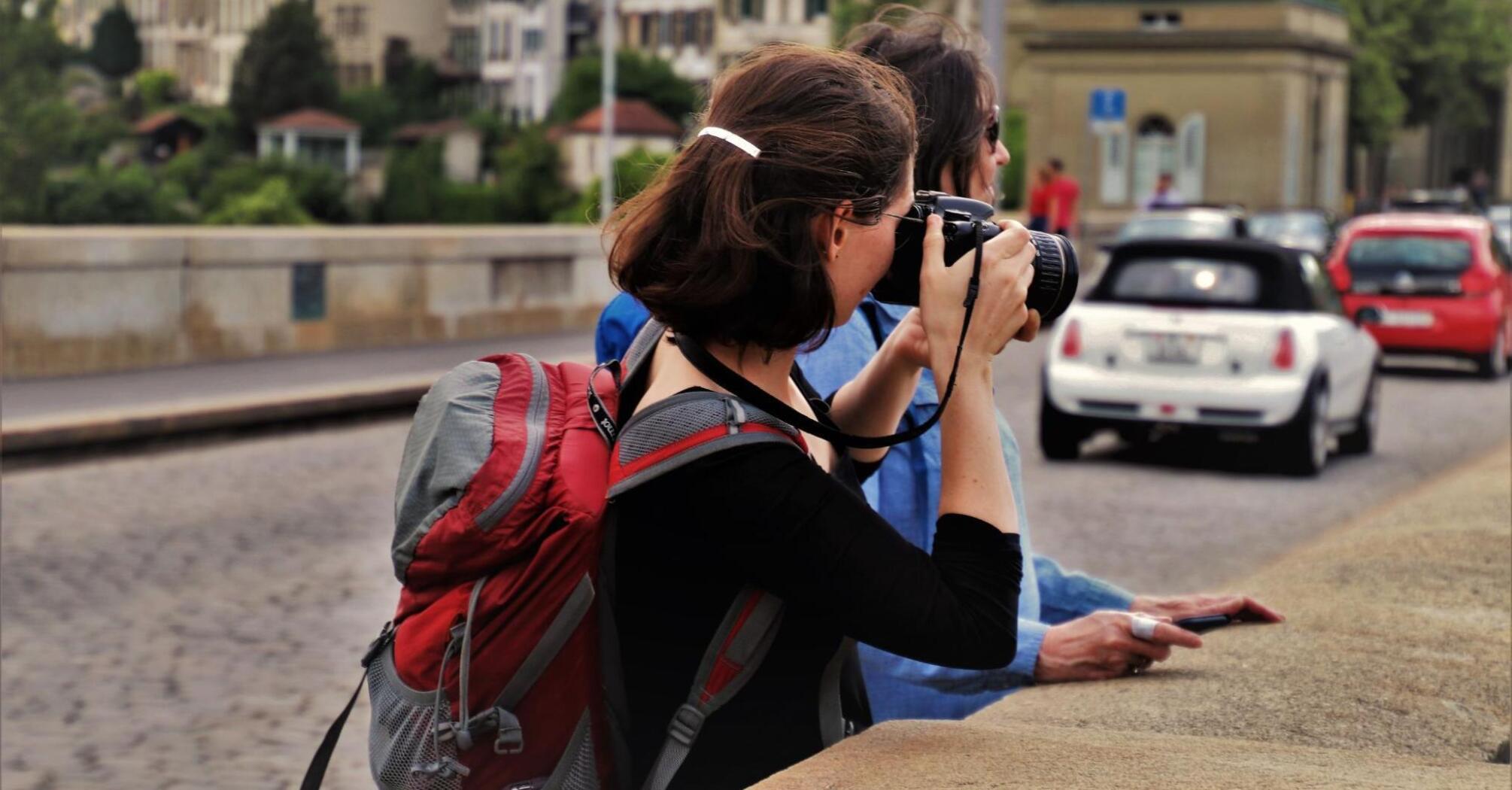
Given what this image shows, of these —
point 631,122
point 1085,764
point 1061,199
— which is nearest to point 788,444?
point 1085,764

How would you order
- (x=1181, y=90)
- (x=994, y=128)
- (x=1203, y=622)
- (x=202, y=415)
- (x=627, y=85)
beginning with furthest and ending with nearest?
(x=627, y=85)
(x=1181, y=90)
(x=202, y=415)
(x=994, y=128)
(x=1203, y=622)

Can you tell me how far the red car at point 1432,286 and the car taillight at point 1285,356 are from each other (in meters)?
7.22

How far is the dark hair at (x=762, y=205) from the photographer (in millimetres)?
2279

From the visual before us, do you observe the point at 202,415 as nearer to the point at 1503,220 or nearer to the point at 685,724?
the point at 685,724

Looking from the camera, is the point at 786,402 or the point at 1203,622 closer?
the point at 786,402

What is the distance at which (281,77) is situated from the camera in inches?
5645

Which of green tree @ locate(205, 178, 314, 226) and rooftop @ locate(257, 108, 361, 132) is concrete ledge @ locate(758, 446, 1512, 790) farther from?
rooftop @ locate(257, 108, 361, 132)

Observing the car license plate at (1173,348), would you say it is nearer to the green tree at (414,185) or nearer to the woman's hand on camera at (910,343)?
the woman's hand on camera at (910,343)

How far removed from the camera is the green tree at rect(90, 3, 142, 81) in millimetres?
166875

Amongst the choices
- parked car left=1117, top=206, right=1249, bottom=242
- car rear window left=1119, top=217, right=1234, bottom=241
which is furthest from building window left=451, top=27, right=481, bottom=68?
car rear window left=1119, top=217, right=1234, bottom=241

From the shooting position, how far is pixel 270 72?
143 m

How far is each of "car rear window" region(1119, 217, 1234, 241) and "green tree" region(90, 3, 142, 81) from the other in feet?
489

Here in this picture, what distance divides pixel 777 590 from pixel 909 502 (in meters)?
0.94

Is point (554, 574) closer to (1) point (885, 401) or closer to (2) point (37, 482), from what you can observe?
(1) point (885, 401)
